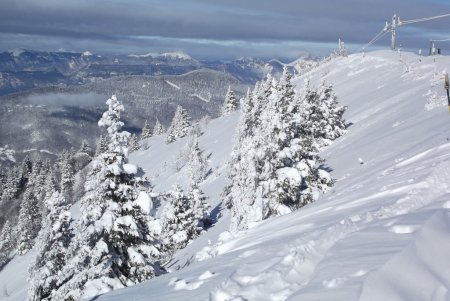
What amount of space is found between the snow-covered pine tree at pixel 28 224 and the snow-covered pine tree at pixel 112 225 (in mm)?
64882

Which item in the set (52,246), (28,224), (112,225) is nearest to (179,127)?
(28,224)

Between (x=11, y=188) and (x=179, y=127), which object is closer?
(x=11, y=188)

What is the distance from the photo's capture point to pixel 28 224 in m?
77.4

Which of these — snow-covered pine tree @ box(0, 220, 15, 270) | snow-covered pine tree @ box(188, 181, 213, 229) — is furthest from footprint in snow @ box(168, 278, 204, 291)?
snow-covered pine tree @ box(0, 220, 15, 270)

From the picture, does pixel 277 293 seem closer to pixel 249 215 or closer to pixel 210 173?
pixel 249 215

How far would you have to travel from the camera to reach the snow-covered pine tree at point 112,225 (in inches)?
608

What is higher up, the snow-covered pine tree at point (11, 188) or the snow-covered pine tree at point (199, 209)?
the snow-covered pine tree at point (199, 209)

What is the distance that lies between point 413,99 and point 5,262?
69254 millimetres

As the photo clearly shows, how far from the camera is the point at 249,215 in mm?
21641

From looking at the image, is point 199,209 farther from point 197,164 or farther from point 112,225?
point 197,164

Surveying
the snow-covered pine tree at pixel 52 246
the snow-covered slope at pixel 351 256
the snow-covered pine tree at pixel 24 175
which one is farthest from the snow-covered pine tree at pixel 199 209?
the snow-covered pine tree at pixel 24 175

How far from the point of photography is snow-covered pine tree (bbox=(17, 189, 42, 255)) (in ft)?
246

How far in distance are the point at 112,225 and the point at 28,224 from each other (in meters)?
69.2

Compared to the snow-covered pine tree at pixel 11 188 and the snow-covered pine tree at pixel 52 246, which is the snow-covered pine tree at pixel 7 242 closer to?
the snow-covered pine tree at pixel 11 188
